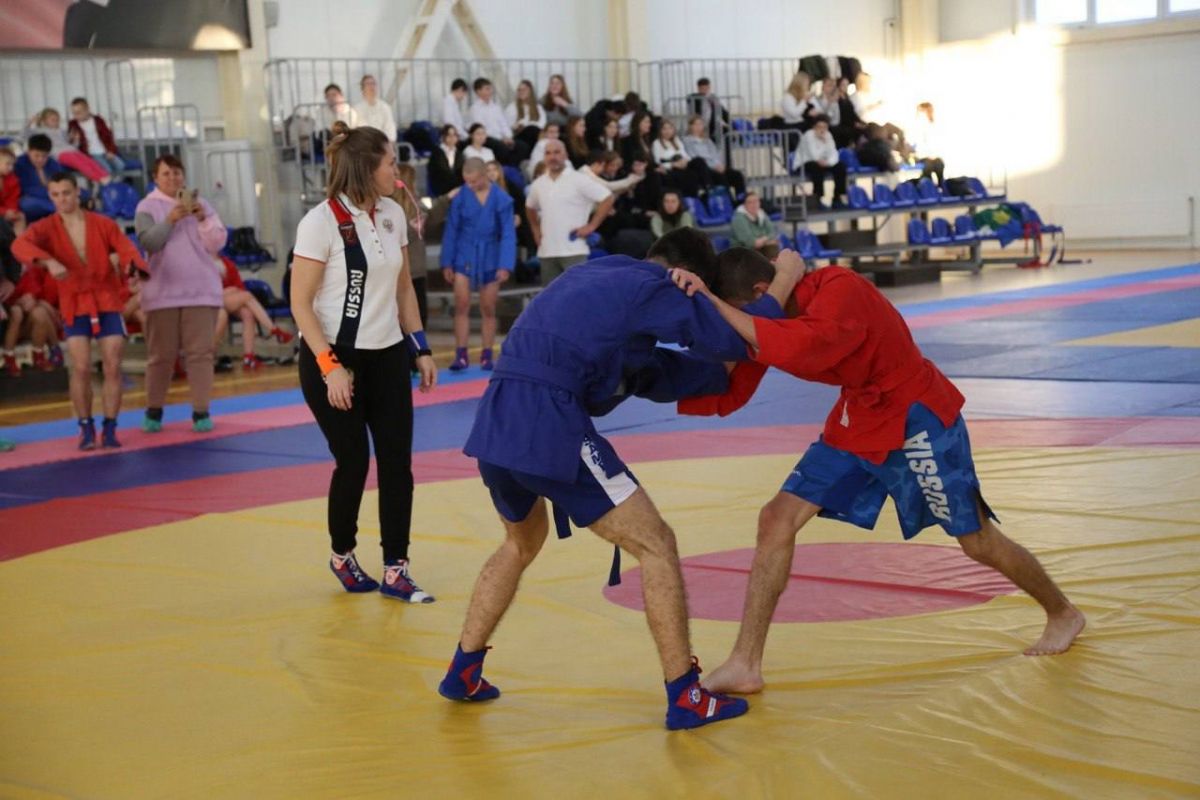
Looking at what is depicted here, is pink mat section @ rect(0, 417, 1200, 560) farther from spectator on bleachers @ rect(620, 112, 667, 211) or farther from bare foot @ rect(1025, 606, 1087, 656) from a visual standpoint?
spectator on bleachers @ rect(620, 112, 667, 211)

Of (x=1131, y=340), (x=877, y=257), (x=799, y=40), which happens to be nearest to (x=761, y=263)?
(x=1131, y=340)

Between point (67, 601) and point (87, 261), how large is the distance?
160 inches

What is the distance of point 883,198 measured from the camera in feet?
73.2

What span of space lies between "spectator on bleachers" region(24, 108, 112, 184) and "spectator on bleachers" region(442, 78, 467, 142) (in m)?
4.39

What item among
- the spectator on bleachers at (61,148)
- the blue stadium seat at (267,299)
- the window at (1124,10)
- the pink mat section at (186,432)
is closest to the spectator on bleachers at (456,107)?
the blue stadium seat at (267,299)

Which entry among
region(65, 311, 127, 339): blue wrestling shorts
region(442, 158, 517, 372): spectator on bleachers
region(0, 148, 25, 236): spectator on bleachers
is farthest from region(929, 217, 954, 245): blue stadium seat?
region(65, 311, 127, 339): blue wrestling shorts

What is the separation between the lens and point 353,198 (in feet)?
17.7

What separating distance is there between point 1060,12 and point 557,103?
10515mm

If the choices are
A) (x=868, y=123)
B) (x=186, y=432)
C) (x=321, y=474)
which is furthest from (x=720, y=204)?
(x=321, y=474)

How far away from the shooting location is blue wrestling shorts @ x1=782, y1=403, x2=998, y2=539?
4086 mm

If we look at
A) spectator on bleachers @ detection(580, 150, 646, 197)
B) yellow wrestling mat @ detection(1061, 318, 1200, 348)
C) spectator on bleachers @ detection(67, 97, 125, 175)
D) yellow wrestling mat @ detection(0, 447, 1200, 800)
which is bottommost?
yellow wrestling mat @ detection(0, 447, 1200, 800)

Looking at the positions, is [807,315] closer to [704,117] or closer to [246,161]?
[246,161]

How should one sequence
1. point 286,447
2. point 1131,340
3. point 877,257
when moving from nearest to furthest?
point 286,447 → point 1131,340 → point 877,257

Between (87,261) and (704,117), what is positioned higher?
(704,117)
